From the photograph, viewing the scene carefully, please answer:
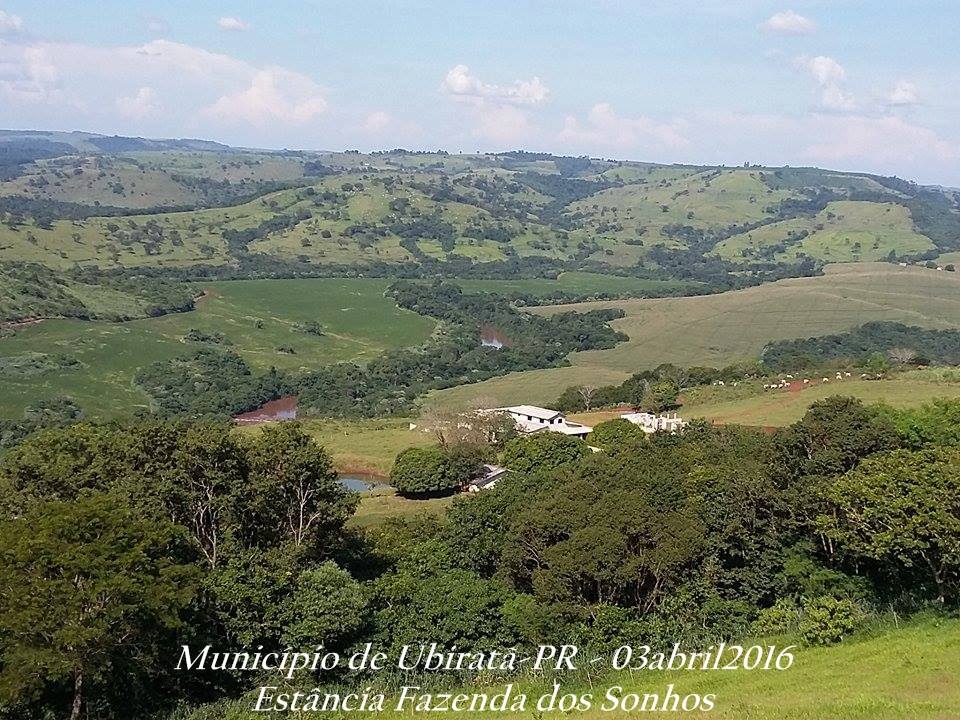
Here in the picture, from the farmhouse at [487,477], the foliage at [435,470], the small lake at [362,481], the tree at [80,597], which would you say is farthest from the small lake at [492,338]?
the tree at [80,597]

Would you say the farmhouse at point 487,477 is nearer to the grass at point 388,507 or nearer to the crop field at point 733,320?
the grass at point 388,507

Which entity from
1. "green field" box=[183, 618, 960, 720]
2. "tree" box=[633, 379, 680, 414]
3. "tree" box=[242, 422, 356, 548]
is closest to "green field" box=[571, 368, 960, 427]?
"tree" box=[633, 379, 680, 414]

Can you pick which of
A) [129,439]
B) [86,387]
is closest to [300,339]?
[86,387]

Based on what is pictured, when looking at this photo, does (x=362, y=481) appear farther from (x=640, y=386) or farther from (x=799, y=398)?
(x=799, y=398)

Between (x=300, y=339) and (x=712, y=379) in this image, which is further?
(x=300, y=339)

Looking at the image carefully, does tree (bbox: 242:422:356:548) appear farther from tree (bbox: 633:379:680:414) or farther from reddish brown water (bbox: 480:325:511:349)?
reddish brown water (bbox: 480:325:511:349)

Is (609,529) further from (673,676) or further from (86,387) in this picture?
(86,387)
